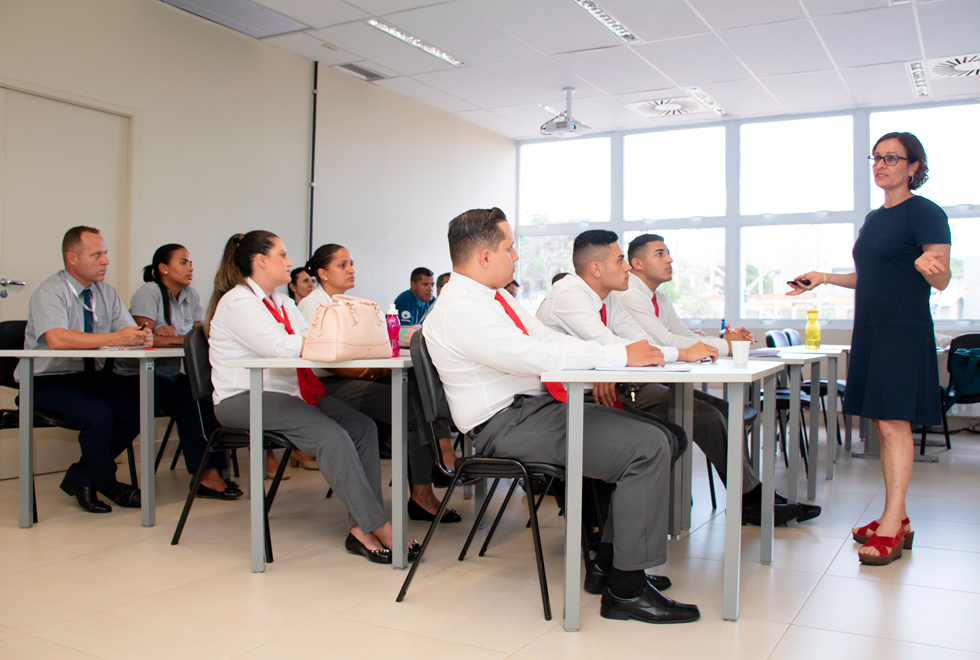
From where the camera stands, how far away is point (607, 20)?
5223 mm

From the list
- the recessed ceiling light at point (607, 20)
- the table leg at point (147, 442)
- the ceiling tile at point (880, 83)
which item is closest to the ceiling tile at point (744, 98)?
the ceiling tile at point (880, 83)

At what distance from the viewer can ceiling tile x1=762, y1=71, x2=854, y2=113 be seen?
249 inches

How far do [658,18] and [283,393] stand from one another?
3714mm

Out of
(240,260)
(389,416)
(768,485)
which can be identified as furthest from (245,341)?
(768,485)

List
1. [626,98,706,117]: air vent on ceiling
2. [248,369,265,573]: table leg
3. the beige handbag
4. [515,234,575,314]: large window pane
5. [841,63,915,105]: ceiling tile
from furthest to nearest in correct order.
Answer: [515,234,575,314]: large window pane → [626,98,706,117]: air vent on ceiling → [841,63,915,105]: ceiling tile → [248,369,265,573]: table leg → the beige handbag

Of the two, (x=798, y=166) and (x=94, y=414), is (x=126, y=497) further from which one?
(x=798, y=166)

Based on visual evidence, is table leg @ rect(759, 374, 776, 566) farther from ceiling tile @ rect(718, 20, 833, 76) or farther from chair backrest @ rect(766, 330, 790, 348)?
ceiling tile @ rect(718, 20, 833, 76)

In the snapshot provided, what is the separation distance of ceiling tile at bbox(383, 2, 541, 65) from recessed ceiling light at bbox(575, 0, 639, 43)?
2.15 ft

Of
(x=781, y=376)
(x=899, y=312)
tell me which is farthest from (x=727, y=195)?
(x=899, y=312)

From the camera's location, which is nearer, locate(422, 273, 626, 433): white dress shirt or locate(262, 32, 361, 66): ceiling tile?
locate(422, 273, 626, 433): white dress shirt

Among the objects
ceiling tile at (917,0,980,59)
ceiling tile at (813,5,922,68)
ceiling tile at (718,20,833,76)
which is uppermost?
ceiling tile at (718,20,833,76)

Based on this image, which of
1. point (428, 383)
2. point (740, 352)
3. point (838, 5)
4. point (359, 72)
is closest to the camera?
point (428, 383)

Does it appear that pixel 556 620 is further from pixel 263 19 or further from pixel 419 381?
pixel 263 19

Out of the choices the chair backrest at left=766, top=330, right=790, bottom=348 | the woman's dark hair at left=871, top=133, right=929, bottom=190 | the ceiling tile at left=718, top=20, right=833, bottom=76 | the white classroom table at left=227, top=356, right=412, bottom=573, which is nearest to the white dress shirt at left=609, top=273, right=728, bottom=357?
the woman's dark hair at left=871, top=133, right=929, bottom=190
